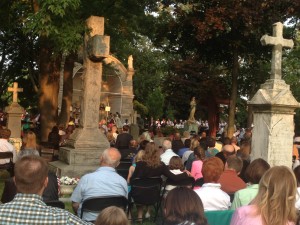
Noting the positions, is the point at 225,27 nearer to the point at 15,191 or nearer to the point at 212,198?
the point at 212,198

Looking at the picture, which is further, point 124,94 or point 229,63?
point 124,94

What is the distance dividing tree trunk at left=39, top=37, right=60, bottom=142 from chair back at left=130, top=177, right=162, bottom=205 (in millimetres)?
10938

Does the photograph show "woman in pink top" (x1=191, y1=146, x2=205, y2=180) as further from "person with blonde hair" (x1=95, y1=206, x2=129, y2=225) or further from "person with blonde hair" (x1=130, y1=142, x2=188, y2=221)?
"person with blonde hair" (x1=95, y1=206, x2=129, y2=225)

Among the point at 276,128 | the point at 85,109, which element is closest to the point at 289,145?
the point at 276,128

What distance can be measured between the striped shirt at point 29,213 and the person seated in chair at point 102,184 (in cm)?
271

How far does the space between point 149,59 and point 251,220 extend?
5574 cm

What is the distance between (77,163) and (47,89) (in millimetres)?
7599

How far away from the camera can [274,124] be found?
345 inches

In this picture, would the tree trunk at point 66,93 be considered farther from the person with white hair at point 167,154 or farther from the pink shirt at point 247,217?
the pink shirt at point 247,217

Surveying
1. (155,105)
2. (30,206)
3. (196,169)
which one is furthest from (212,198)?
(155,105)

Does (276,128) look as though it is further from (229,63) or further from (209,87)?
(209,87)

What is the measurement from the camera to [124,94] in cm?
4631

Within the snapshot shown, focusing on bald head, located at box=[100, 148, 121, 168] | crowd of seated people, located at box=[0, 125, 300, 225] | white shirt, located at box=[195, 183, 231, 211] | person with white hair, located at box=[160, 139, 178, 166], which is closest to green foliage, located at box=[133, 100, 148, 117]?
crowd of seated people, located at box=[0, 125, 300, 225]

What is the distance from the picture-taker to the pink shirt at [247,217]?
3623mm
